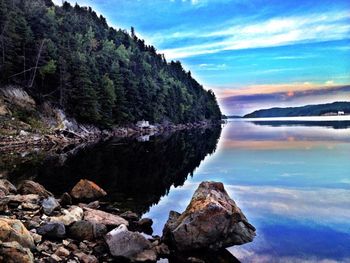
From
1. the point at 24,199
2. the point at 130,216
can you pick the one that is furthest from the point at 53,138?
the point at 130,216

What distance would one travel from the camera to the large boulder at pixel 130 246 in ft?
39.2

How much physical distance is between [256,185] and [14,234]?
1742cm

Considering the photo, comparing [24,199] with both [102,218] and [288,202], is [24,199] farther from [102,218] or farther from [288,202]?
[288,202]

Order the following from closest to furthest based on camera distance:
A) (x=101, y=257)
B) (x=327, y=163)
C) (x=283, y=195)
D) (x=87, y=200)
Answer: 1. (x=101, y=257)
2. (x=87, y=200)
3. (x=283, y=195)
4. (x=327, y=163)

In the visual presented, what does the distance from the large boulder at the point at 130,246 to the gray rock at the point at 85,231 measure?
86cm

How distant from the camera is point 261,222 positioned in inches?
658

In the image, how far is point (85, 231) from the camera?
523 inches

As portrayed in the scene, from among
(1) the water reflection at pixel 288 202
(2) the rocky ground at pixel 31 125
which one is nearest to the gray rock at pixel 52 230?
(1) the water reflection at pixel 288 202

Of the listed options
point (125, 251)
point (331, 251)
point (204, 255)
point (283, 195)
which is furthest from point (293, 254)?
point (283, 195)

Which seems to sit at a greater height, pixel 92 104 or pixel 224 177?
pixel 92 104

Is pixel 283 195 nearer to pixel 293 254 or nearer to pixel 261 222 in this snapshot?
pixel 261 222

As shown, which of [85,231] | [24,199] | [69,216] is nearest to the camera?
[85,231]

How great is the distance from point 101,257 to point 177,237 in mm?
2718

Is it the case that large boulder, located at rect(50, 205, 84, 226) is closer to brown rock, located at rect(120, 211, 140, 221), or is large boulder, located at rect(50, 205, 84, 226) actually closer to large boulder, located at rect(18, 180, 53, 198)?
brown rock, located at rect(120, 211, 140, 221)
